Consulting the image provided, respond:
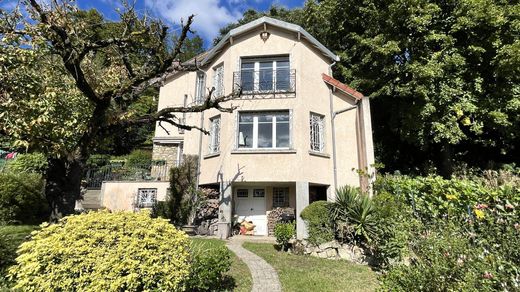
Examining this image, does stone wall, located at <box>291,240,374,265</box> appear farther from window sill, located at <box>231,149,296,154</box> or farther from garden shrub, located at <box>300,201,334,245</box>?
window sill, located at <box>231,149,296,154</box>

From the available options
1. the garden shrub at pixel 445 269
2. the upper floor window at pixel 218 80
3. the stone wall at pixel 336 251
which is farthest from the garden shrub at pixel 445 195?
the upper floor window at pixel 218 80

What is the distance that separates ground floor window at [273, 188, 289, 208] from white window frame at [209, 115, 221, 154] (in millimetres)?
4292

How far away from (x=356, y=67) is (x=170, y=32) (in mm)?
15177

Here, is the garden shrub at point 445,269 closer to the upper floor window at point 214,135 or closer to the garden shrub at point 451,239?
the garden shrub at point 451,239

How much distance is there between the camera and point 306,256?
35.7 ft

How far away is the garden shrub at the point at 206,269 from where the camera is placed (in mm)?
6089

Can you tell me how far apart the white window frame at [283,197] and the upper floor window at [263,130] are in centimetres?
290

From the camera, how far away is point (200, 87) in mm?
19094

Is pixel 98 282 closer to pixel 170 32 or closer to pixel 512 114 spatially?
pixel 170 32

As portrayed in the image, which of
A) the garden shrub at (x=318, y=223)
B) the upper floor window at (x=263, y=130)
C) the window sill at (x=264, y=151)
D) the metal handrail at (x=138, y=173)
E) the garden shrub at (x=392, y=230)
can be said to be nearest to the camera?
the garden shrub at (x=392, y=230)

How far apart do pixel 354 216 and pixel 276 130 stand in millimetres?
6478

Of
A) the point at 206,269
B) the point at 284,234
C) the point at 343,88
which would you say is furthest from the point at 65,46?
the point at 343,88

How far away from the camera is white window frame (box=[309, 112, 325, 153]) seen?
627 inches

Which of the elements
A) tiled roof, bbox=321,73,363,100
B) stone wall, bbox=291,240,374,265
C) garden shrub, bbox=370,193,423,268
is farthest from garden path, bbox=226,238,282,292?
tiled roof, bbox=321,73,363,100
